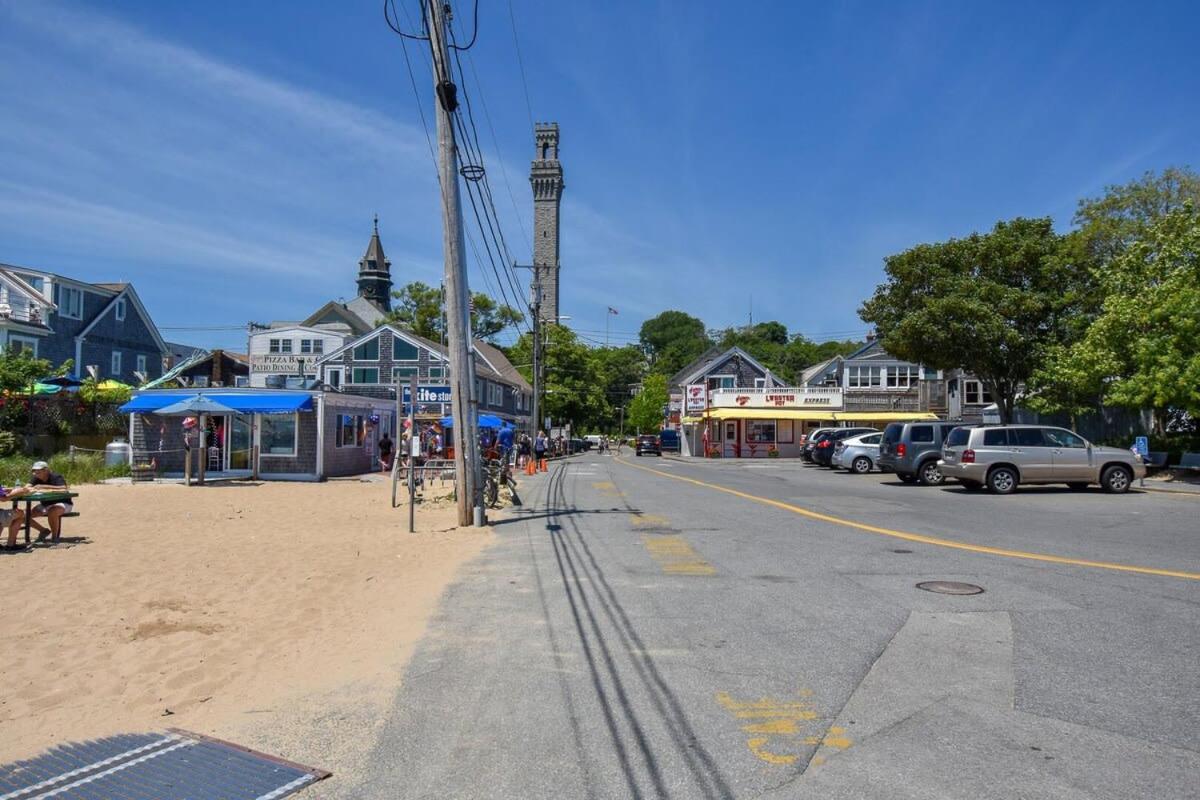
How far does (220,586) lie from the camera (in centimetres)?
931

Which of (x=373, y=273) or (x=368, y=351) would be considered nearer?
(x=368, y=351)

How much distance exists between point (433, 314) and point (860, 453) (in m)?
52.2

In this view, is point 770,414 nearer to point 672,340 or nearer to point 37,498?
point 37,498

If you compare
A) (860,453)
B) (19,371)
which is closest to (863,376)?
(860,453)

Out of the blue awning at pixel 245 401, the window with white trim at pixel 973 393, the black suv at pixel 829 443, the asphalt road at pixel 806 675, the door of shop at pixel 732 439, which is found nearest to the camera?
the asphalt road at pixel 806 675

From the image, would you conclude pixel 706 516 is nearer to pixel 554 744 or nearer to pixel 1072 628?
pixel 1072 628

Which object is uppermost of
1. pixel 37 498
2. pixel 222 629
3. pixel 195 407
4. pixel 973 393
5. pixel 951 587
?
pixel 973 393

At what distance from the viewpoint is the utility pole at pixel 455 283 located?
1406 centimetres

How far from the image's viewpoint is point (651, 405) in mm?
99250

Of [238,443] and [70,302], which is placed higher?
[70,302]

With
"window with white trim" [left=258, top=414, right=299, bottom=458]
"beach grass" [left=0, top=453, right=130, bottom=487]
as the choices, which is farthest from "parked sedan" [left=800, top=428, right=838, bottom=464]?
"beach grass" [left=0, top=453, right=130, bottom=487]

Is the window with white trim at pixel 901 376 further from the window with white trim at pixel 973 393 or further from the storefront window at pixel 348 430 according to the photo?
the storefront window at pixel 348 430

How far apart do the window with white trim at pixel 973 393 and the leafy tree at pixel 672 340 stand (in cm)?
6871

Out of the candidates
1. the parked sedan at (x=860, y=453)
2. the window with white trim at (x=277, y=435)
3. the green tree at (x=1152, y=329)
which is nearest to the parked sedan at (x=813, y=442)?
the parked sedan at (x=860, y=453)
